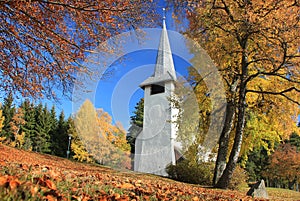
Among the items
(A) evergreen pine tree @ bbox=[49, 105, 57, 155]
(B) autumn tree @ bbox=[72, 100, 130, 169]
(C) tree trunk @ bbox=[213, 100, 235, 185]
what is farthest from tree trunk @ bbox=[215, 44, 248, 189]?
(A) evergreen pine tree @ bbox=[49, 105, 57, 155]

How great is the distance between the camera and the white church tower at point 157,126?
1525 centimetres

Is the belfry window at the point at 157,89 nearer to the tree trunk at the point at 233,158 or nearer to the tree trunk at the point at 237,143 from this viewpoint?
the tree trunk at the point at 237,143

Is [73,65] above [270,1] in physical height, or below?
below

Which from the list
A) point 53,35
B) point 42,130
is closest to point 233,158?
point 53,35

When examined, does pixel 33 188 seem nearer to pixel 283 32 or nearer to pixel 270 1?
pixel 283 32

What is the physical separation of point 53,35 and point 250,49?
7.79 metres

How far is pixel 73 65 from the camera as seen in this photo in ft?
19.9

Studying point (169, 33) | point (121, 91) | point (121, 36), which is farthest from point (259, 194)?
point (169, 33)

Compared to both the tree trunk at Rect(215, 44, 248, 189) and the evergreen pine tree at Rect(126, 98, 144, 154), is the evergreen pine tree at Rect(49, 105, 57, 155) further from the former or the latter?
the tree trunk at Rect(215, 44, 248, 189)

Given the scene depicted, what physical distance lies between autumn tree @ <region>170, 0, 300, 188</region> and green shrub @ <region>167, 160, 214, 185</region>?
9.16 feet

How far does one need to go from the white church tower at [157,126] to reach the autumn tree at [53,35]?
8.86m

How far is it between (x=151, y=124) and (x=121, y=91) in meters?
6.43

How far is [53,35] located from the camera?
535cm

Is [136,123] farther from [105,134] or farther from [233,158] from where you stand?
[233,158]
